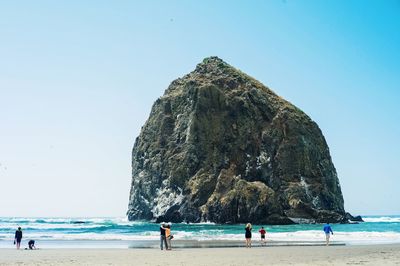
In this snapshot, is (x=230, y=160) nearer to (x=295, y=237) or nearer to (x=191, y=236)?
(x=191, y=236)

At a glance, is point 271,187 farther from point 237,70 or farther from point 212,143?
point 237,70

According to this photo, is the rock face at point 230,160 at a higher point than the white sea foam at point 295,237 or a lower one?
higher

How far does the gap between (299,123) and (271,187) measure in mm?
18639

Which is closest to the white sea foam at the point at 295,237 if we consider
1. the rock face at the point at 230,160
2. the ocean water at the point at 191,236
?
the ocean water at the point at 191,236

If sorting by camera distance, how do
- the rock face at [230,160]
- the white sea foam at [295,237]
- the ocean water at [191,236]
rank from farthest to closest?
the rock face at [230,160]
the white sea foam at [295,237]
the ocean water at [191,236]

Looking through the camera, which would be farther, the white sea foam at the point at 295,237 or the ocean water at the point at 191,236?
the white sea foam at the point at 295,237

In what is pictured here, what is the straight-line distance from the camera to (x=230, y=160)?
117 metres

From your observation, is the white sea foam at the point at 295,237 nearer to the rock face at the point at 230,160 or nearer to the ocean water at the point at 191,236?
the ocean water at the point at 191,236

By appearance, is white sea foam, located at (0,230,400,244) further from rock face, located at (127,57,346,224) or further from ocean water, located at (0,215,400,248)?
rock face, located at (127,57,346,224)

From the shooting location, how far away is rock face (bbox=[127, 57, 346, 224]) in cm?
10438

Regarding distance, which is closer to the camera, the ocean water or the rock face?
the ocean water

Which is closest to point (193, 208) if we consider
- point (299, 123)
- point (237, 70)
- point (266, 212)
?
point (266, 212)

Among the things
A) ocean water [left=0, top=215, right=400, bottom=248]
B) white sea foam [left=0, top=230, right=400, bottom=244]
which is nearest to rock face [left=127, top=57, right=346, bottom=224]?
ocean water [left=0, top=215, right=400, bottom=248]

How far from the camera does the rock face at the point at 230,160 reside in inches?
4109
